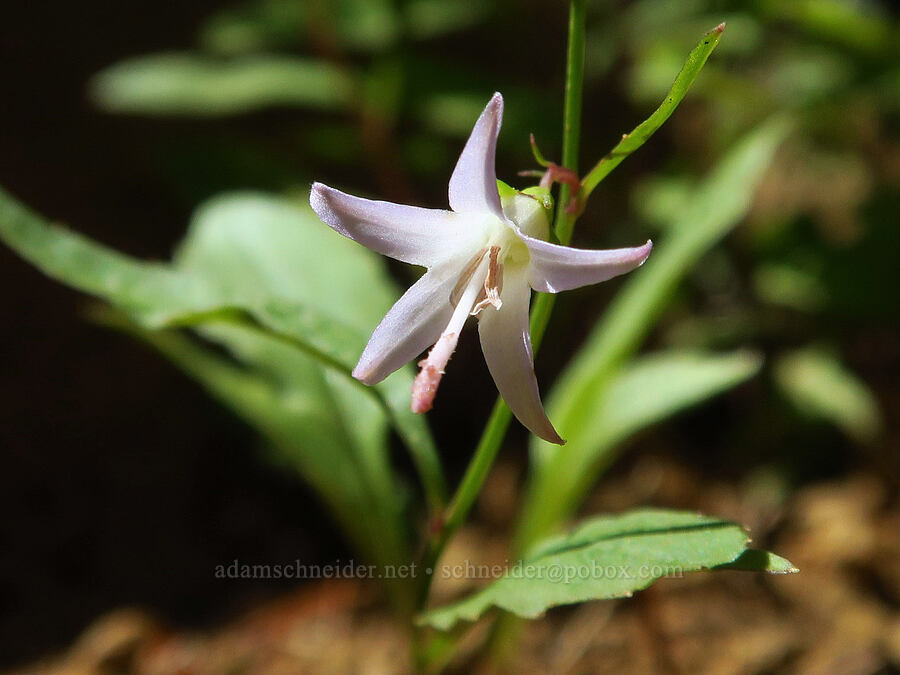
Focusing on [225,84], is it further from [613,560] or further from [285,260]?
[613,560]

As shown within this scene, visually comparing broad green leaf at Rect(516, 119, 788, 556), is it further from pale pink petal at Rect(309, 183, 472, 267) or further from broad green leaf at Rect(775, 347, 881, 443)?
pale pink petal at Rect(309, 183, 472, 267)

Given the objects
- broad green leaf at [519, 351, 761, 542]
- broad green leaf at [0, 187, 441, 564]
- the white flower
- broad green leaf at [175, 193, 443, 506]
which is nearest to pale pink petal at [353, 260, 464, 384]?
the white flower

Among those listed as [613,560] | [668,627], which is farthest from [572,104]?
[668,627]

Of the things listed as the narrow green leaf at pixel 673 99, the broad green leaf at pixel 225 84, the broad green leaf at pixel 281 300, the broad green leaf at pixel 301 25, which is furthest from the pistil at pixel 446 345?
the broad green leaf at pixel 301 25

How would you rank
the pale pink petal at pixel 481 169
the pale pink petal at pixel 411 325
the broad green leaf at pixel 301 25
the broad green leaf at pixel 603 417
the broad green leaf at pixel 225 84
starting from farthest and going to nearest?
1. the broad green leaf at pixel 301 25
2. the broad green leaf at pixel 225 84
3. the broad green leaf at pixel 603 417
4. the pale pink petal at pixel 411 325
5. the pale pink petal at pixel 481 169

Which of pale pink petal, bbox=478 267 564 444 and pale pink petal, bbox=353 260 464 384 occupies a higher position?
pale pink petal, bbox=353 260 464 384

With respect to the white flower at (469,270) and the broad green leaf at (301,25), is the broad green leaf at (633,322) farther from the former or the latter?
the broad green leaf at (301,25)

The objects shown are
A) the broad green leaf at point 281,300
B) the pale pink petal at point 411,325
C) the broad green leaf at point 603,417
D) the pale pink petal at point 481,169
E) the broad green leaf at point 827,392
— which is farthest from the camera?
the broad green leaf at point 827,392
